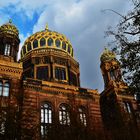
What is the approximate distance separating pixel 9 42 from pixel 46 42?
7.32m

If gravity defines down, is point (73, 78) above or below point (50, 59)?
below

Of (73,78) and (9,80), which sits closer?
(9,80)

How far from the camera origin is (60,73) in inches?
1104

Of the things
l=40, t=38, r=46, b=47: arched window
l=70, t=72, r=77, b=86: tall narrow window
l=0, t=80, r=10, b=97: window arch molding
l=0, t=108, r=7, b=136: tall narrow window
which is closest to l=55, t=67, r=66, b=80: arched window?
l=70, t=72, r=77, b=86: tall narrow window

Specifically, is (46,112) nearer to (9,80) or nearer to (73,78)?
(9,80)

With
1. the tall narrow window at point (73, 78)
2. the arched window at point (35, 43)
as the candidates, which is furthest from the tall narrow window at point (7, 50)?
the tall narrow window at point (73, 78)

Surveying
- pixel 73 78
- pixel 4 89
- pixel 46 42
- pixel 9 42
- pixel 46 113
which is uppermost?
pixel 46 42

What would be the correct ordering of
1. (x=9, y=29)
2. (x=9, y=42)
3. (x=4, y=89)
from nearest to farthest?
(x=4, y=89), (x=9, y=42), (x=9, y=29)

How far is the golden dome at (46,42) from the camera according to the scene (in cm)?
3047

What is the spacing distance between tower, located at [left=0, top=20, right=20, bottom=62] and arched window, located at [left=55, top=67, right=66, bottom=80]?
18.3 feet

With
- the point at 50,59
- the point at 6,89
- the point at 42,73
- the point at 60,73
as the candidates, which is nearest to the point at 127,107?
the point at 60,73

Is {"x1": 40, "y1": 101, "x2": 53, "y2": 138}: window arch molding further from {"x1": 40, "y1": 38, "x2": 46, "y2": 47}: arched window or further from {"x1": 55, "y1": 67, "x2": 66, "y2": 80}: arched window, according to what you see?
{"x1": 40, "y1": 38, "x2": 46, "y2": 47}: arched window

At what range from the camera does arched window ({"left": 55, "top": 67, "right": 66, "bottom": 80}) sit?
27453 mm

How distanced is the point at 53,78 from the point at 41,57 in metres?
3.61
